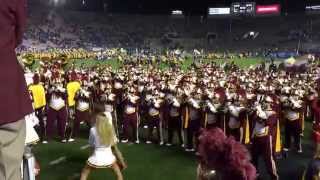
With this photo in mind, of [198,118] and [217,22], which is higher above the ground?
[217,22]

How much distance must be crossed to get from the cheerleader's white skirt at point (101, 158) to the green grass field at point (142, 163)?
193 cm

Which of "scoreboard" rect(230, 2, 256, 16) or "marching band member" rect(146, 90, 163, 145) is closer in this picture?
"marching band member" rect(146, 90, 163, 145)

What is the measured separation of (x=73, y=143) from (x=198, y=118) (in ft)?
9.71

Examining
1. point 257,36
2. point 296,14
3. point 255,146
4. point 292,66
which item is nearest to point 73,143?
point 255,146

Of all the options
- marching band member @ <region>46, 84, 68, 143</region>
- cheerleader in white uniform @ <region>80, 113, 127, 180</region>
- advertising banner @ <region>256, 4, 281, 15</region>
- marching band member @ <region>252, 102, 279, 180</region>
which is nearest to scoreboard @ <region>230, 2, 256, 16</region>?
advertising banner @ <region>256, 4, 281, 15</region>

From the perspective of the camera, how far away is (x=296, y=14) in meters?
56.7

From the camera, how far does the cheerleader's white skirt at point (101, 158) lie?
258 inches

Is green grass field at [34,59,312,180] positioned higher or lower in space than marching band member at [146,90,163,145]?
lower

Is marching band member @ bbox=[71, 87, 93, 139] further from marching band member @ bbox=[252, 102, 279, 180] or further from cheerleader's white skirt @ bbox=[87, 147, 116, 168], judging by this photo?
cheerleader's white skirt @ bbox=[87, 147, 116, 168]

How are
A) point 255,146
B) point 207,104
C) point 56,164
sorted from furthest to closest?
point 207,104 < point 56,164 < point 255,146

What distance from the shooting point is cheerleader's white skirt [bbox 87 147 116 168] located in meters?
6.56

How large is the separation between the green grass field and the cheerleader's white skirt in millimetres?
1931

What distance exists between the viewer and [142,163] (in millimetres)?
9625

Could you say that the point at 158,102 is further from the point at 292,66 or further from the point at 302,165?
the point at 292,66
